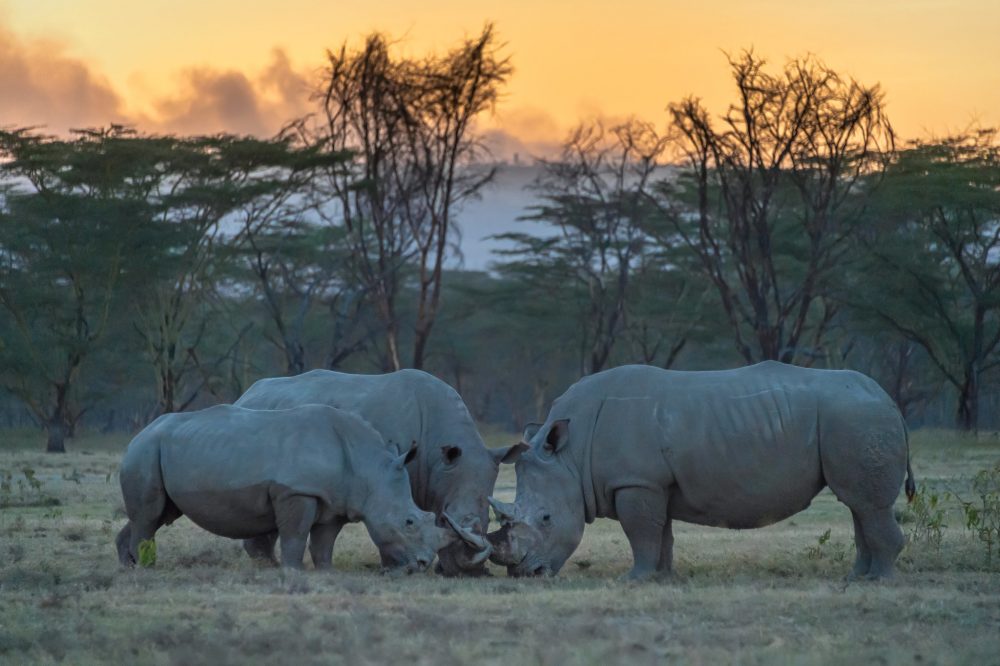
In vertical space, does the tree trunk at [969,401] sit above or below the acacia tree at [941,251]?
below

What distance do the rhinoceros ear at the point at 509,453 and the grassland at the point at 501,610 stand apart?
1024 mm

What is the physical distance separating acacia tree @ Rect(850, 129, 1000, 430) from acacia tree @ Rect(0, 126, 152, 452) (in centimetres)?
1867

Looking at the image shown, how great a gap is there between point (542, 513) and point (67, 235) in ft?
98.8

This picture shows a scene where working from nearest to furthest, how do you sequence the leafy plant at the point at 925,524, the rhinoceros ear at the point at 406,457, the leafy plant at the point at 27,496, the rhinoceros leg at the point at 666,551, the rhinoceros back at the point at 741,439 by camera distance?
the rhinoceros back at the point at 741,439 → the rhinoceros ear at the point at 406,457 → the rhinoceros leg at the point at 666,551 → the leafy plant at the point at 925,524 → the leafy plant at the point at 27,496

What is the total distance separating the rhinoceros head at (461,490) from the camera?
12820mm

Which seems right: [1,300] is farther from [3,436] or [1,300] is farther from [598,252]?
[598,252]

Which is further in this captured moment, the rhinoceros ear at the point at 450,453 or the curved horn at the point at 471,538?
the rhinoceros ear at the point at 450,453

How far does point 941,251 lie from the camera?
43.9m

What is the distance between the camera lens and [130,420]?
6962 centimetres

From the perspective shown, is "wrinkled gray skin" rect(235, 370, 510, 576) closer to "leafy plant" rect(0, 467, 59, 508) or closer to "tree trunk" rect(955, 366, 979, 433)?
"leafy plant" rect(0, 467, 59, 508)

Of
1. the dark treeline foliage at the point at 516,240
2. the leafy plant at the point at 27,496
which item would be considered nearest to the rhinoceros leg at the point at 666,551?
the leafy plant at the point at 27,496

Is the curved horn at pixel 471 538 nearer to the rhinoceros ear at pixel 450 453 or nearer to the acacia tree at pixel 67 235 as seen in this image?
the rhinoceros ear at pixel 450 453

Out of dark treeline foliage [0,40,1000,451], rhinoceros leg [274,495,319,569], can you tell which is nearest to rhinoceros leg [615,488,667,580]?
rhinoceros leg [274,495,319,569]

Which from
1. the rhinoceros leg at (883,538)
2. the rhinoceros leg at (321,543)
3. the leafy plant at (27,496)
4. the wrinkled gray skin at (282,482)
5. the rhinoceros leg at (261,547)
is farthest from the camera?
the leafy plant at (27,496)
